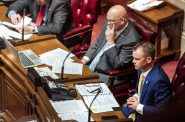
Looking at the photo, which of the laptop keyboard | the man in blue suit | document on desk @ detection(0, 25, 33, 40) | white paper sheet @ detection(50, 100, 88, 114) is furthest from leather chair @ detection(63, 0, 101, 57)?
white paper sheet @ detection(50, 100, 88, 114)

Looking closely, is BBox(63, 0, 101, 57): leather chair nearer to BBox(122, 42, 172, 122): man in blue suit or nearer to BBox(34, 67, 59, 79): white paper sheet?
BBox(34, 67, 59, 79): white paper sheet

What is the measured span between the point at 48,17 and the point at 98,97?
1638 millimetres

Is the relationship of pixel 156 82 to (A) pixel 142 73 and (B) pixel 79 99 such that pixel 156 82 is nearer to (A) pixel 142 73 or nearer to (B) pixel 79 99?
(A) pixel 142 73

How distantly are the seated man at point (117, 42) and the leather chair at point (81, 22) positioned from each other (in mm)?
570

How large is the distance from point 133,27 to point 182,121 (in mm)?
3245

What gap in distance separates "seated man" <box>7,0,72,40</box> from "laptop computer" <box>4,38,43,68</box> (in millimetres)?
527

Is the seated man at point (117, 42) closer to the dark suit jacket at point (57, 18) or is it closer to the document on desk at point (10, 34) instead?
the dark suit jacket at point (57, 18)

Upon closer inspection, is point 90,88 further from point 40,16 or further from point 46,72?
point 40,16

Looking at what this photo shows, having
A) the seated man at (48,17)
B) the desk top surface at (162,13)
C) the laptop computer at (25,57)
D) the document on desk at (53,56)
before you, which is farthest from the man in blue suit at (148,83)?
the desk top surface at (162,13)

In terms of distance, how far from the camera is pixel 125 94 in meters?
3.50

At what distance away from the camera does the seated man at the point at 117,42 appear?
338cm

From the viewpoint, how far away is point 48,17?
414 cm

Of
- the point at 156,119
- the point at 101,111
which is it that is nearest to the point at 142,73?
the point at 101,111

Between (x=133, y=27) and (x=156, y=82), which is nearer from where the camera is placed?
(x=156, y=82)
